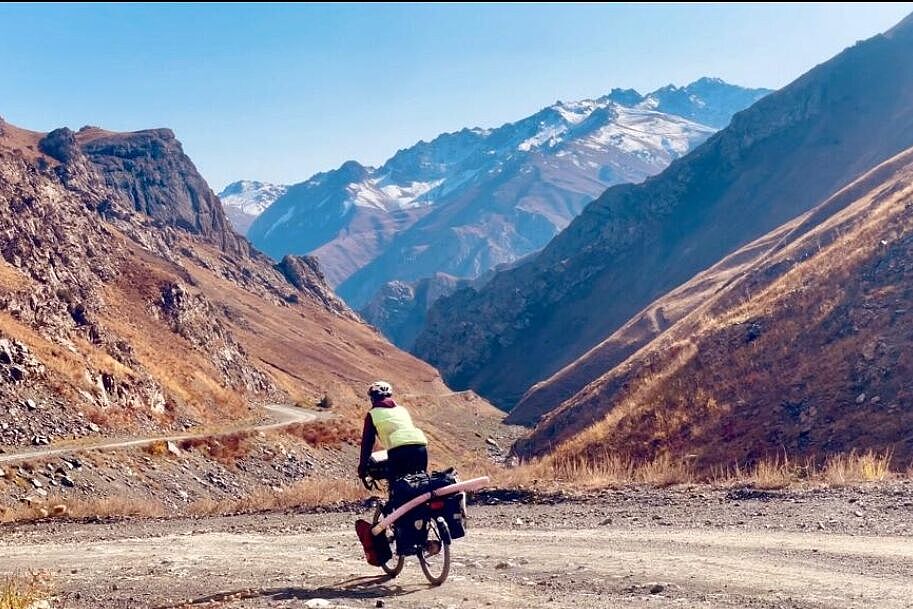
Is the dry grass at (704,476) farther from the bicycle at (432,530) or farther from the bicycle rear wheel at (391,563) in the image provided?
the bicycle at (432,530)

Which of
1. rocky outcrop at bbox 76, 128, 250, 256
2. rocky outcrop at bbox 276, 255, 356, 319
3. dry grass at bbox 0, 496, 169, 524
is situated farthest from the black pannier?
rocky outcrop at bbox 276, 255, 356, 319

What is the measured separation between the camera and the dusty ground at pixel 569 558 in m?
8.26

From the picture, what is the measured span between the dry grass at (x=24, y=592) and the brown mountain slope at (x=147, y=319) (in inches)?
971

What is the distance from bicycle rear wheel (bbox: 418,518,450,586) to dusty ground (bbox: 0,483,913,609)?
0.18 metres

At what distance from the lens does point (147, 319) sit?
71.2 metres

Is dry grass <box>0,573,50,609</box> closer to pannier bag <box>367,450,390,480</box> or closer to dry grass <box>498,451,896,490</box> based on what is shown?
pannier bag <box>367,450,390,480</box>

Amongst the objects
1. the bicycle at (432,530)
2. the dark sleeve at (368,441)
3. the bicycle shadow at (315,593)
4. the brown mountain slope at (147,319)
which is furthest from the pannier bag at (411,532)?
the brown mountain slope at (147,319)

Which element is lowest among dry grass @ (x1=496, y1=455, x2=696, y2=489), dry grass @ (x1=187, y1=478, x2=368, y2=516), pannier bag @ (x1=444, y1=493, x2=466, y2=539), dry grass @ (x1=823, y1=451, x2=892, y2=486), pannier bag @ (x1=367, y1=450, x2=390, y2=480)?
dry grass @ (x1=823, y1=451, x2=892, y2=486)

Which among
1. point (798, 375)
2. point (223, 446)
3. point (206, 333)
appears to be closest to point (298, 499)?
point (798, 375)

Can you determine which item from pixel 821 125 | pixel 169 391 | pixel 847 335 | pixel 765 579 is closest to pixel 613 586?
pixel 765 579

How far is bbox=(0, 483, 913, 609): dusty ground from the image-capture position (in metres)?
8.26

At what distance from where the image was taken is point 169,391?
171 feet

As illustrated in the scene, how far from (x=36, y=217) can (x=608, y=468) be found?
61.6 m

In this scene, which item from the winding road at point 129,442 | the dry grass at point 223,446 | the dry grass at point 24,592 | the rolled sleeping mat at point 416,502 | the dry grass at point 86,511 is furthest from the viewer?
the dry grass at point 223,446
